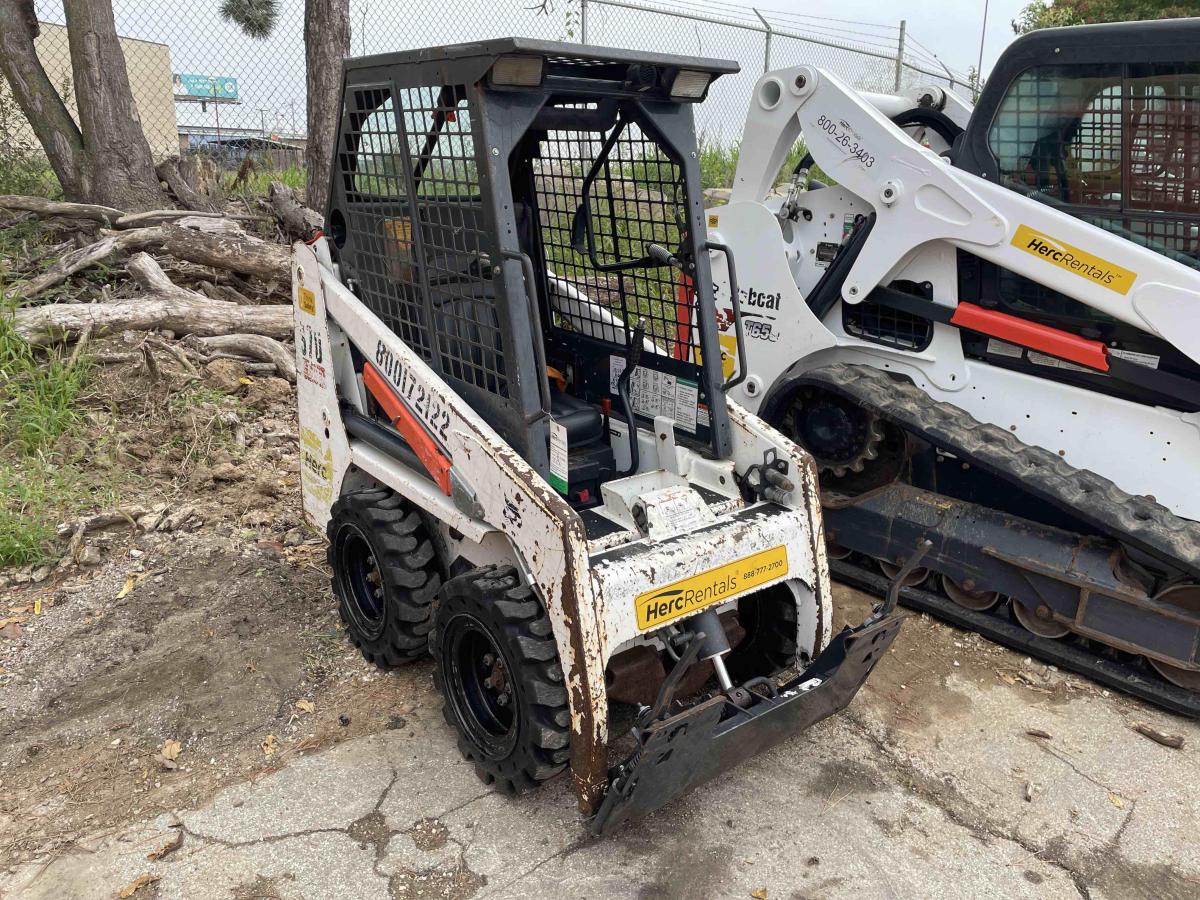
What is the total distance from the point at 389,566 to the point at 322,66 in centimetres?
501

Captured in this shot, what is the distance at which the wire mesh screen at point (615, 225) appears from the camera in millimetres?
3203

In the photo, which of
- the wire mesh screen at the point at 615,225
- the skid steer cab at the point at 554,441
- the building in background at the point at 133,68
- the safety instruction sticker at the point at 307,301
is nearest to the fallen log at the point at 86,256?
the building in background at the point at 133,68

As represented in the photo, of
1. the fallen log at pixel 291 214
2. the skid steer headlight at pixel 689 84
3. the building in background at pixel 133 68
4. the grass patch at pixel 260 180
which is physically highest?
the building in background at pixel 133 68

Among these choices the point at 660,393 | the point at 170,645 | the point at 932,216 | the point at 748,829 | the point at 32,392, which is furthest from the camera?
the point at 32,392

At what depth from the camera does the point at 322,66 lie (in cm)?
697

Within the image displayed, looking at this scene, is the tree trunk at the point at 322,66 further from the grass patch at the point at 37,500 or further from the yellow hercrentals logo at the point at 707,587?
the yellow hercrentals logo at the point at 707,587

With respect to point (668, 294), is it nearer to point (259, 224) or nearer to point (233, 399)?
point (233, 399)

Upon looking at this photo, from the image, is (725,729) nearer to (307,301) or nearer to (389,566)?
(389,566)

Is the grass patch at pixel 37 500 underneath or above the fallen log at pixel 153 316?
underneath

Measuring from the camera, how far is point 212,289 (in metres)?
6.38

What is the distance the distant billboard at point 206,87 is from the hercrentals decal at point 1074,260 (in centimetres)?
626

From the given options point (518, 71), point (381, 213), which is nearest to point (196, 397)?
point (381, 213)

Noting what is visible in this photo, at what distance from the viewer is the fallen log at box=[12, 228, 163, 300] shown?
591 cm

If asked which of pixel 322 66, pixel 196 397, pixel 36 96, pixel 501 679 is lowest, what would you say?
pixel 501 679
